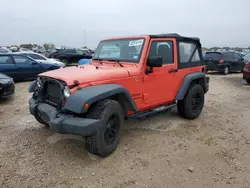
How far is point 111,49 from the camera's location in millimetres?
5047

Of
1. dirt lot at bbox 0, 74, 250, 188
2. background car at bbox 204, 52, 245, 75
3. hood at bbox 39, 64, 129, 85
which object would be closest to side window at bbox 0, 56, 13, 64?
dirt lot at bbox 0, 74, 250, 188

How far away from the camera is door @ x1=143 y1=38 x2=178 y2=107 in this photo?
4.63 metres

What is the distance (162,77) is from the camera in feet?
16.0

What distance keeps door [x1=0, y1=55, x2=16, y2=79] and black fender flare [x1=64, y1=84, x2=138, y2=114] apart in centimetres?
853

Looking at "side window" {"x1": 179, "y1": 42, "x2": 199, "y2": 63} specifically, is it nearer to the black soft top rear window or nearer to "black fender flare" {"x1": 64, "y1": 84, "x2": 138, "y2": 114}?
"black fender flare" {"x1": 64, "y1": 84, "x2": 138, "y2": 114}

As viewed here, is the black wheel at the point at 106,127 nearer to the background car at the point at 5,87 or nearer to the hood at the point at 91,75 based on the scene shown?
the hood at the point at 91,75

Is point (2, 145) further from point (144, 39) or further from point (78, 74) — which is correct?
point (144, 39)

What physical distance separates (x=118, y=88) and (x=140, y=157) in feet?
3.72

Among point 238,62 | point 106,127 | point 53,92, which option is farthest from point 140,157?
point 238,62

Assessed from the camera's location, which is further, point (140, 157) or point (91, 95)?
point (140, 157)

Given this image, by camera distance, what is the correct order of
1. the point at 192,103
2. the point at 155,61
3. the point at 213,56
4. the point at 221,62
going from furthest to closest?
the point at 213,56, the point at 221,62, the point at 192,103, the point at 155,61

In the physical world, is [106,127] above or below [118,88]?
below

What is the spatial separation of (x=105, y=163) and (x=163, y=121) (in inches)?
90.2

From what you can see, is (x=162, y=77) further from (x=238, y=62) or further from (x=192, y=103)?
(x=238, y=62)
